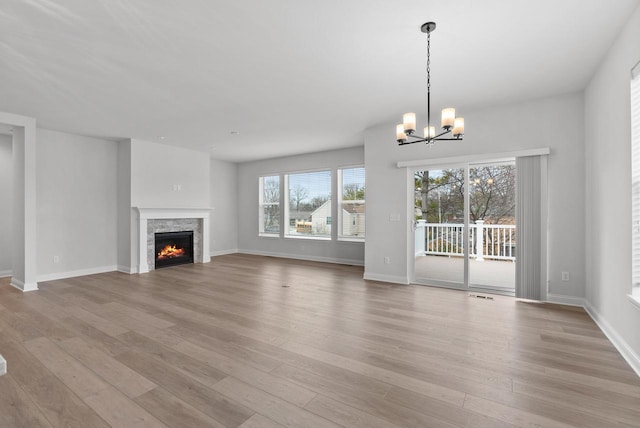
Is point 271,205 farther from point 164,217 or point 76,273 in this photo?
point 76,273

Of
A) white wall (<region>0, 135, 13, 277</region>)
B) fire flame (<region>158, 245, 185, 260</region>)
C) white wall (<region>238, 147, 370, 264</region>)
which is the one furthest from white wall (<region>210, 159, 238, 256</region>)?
white wall (<region>0, 135, 13, 277</region>)

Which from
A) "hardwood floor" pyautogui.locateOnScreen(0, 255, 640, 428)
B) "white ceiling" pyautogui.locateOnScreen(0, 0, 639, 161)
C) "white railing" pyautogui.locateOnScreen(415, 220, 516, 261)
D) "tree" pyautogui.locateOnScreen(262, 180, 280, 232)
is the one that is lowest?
"hardwood floor" pyautogui.locateOnScreen(0, 255, 640, 428)

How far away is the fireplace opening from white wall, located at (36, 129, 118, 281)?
2.74ft

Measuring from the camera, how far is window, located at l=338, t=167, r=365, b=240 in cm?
698

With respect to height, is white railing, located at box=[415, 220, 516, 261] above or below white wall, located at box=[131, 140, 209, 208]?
below

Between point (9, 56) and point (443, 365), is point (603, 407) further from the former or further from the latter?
point (9, 56)

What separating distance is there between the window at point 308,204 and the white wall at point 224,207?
5.95 feet

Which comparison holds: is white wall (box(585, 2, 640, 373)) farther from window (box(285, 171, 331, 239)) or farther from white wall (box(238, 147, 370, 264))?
window (box(285, 171, 331, 239))

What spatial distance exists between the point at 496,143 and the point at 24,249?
24.0 ft

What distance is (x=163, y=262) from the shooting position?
6547mm

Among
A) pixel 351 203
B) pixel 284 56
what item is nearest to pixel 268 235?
pixel 351 203

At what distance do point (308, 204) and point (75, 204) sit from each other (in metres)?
4.84

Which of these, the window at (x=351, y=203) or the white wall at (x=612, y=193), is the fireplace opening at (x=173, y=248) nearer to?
the window at (x=351, y=203)

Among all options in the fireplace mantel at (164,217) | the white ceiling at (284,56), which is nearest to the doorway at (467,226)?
the white ceiling at (284,56)
